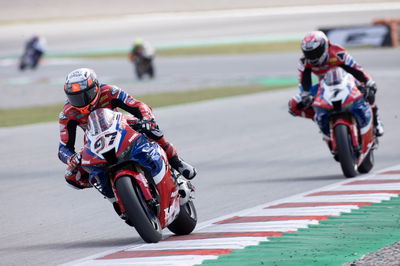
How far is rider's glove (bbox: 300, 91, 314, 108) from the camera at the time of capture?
10.7m

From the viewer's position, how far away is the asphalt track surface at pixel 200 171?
8023mm

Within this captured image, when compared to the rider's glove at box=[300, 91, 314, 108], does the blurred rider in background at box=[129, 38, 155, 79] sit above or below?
above

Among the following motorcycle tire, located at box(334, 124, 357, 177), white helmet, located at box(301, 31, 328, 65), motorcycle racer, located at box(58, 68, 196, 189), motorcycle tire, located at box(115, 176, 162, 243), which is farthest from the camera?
white helmet, located at box(301, 31, 328, 65)

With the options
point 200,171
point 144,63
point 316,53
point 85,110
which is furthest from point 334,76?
point 144,63

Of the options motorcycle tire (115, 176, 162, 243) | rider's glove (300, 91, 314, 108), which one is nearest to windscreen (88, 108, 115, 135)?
motorcycle tire (115, 176, 162, 243)

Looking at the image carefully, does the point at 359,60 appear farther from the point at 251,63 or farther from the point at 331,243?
the point at 331,243

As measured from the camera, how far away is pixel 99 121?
716 centimetres

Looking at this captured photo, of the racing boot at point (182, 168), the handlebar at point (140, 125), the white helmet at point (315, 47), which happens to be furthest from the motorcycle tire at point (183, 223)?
the white helmet at point (315, 47)

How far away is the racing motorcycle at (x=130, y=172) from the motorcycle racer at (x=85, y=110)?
0.14 meters

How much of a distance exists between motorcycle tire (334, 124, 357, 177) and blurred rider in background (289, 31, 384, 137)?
554 mm

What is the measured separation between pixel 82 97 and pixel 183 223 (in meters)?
1.30

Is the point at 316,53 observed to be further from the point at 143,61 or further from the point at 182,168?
the point at 143,61

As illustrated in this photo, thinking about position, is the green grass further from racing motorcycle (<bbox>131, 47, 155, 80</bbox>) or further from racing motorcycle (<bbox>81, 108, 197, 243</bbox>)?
racing motorcycle (<bbox>81, 108, 197, 243</bbox>)

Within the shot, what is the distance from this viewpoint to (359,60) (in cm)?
2939
